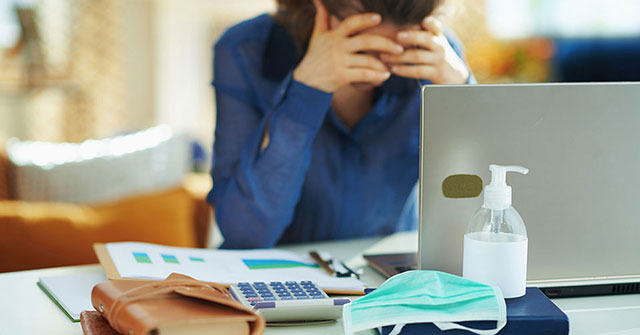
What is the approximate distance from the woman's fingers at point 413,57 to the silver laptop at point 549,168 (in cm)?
25

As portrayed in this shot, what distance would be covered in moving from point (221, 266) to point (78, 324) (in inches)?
8.8

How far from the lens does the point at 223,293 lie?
0.68 m

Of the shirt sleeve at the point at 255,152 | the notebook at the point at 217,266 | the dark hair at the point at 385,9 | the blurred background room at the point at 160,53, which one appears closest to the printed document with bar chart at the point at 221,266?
the notebook at the point at 217,266

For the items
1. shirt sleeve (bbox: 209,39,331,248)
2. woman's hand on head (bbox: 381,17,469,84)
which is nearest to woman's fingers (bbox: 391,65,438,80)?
woman's hand on head (bbox: 381,17,469,84)

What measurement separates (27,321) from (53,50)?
13.7ft

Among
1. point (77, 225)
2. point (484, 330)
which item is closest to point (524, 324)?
point (484, 330)

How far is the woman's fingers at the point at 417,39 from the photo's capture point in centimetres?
101

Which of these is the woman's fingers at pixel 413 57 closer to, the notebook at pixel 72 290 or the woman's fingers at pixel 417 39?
the woman's fingers at pixel 417 39

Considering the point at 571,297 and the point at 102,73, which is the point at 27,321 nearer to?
the point at 571,297

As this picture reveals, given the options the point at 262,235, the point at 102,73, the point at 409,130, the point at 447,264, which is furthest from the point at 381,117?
the point at 102,73

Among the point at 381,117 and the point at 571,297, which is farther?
the point at 381,117

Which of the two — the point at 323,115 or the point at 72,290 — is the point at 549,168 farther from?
the point at 72,290

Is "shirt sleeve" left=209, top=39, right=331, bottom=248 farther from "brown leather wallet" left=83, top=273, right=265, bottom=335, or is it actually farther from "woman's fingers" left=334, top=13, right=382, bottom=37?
"brown leather wallet" left=83, top=273, right=265, bottom=335

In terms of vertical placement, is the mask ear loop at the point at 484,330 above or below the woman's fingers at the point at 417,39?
below
